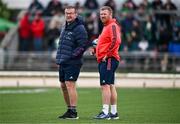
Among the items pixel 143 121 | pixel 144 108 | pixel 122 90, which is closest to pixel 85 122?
pixel 143 121

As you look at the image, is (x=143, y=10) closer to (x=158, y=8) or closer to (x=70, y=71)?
(x=158, y=8)

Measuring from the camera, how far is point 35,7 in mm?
34844

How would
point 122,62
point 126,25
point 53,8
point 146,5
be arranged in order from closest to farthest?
point 122,62 < point 126,25 < point 146,5 < point 53,8

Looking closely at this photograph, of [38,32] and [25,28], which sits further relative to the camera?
[25,28]

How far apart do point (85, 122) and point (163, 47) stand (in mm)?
16752

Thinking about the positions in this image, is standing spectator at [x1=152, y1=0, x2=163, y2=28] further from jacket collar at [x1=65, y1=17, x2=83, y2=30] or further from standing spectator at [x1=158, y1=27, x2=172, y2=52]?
jacket collar at [x1=65, y1=17, x2=83, y2=30]

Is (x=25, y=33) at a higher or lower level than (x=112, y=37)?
lower

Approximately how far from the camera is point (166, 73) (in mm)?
28391

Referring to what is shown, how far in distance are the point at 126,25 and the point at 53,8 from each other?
12.8ft

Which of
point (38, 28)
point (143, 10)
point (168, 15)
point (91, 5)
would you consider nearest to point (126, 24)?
point (143, 10)

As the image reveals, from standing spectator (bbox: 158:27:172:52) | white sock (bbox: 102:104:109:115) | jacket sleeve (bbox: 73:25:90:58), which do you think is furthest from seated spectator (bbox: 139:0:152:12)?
white sock (bbox: 102:104:109:115)

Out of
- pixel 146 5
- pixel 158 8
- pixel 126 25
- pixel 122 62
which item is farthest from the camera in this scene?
pixel 146 5

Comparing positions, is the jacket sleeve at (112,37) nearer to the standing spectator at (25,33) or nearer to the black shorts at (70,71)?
the black shorts at (70,71)

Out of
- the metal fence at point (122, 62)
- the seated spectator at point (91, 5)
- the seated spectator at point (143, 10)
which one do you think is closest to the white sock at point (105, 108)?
the metal fence at point (122, 62)
